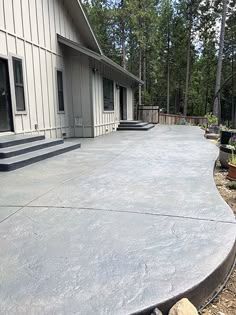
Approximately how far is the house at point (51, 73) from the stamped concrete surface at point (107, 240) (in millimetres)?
3484

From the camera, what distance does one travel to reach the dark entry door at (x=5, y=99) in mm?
6562

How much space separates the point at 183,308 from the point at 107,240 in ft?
2.83

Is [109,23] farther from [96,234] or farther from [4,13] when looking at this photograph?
[96,234]

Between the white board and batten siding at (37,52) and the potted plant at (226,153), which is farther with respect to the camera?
the white board and batten siding at (37,52)

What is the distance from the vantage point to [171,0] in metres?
24.7

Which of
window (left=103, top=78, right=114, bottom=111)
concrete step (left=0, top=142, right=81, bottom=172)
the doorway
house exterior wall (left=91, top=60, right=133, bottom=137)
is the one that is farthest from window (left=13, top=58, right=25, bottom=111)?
the doorway

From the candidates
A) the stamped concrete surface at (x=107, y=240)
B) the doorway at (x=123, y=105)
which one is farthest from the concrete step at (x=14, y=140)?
the doorway at (x=123, y=105)

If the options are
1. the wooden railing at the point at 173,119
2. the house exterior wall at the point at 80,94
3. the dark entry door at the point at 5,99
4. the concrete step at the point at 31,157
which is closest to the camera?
the concrete step at the point at 31,157

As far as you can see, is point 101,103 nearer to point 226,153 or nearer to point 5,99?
point 5,99

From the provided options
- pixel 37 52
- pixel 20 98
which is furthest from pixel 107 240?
pixel 37 52

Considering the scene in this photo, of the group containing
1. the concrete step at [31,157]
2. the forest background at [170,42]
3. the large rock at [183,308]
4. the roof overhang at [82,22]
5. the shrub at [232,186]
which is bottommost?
the shrub at [232,186]

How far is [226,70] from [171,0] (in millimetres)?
9663

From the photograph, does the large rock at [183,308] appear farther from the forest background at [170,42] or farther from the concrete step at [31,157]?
the forest background at [170,42]

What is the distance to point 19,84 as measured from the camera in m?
7.13
